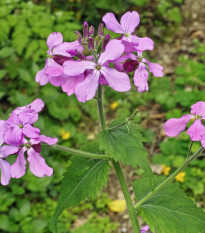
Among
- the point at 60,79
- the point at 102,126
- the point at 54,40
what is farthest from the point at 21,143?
the point at 54,40

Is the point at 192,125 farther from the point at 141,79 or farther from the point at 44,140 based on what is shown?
the point at 44,140

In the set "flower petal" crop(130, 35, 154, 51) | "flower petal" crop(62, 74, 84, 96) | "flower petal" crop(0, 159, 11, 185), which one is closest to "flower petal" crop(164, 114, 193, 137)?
"flower petal" crop(130, 35, 154, 51)

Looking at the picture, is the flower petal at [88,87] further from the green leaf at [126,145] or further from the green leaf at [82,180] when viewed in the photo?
the green leaf at [82,180]

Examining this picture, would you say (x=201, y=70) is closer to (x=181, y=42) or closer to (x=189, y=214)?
(x=181, y=42)

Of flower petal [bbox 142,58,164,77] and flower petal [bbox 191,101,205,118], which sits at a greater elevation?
flower petal [bbox 142,58,164,77]

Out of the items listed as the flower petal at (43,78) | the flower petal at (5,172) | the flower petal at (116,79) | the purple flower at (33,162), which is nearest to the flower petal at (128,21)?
the flower petal at (116,79)

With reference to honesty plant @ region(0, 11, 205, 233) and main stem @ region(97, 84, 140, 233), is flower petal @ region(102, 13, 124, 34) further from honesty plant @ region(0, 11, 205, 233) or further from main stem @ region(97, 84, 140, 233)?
main stem @ region(97, 84, 140, 233)
